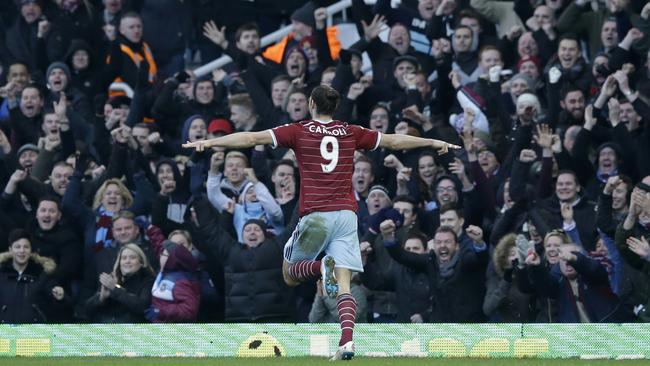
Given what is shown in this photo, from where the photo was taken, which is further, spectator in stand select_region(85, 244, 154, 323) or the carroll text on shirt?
spectator in stand select_region(85, 244, 154, 323)

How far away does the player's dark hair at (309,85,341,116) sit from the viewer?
13.5 metres

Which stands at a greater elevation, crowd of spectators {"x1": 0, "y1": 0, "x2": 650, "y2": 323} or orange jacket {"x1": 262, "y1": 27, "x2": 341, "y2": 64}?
orange jacket {"x1": 262, "y1": 27, "x2": 341, "y2": 64}

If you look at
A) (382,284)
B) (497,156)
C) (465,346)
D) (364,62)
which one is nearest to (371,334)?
(465,346)

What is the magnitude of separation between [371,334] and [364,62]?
8231 millimetres

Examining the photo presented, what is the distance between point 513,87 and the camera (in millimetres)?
19797

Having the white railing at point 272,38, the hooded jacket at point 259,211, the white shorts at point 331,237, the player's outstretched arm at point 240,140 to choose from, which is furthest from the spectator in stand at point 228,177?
the player's outstretched arm at point 240,140

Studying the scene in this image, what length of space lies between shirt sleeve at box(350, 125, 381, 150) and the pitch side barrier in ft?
8.17

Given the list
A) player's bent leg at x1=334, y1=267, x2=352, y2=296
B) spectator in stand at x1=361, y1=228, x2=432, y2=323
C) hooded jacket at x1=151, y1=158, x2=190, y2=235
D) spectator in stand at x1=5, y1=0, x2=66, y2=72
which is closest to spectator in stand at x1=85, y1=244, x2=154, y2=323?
hooded jacket at x1=151, y1=158, x2=190, y2=235

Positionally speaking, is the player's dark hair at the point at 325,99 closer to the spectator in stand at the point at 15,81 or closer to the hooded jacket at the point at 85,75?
the spectator in stand at the point at 15,81

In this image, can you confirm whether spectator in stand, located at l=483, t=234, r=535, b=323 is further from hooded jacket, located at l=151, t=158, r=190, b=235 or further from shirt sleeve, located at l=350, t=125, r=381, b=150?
hooded jacket, located at l=151, t=158, r=190, b=235

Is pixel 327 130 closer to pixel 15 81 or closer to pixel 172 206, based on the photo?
pixel 172 206

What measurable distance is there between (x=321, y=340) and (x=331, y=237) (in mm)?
2265

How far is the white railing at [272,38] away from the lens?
23.6m

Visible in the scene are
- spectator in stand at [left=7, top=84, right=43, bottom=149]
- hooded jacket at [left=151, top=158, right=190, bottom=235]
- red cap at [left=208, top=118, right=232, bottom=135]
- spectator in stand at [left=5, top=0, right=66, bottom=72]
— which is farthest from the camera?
spectator in stand at [left=5, top=0, right=66, bottom=72]
